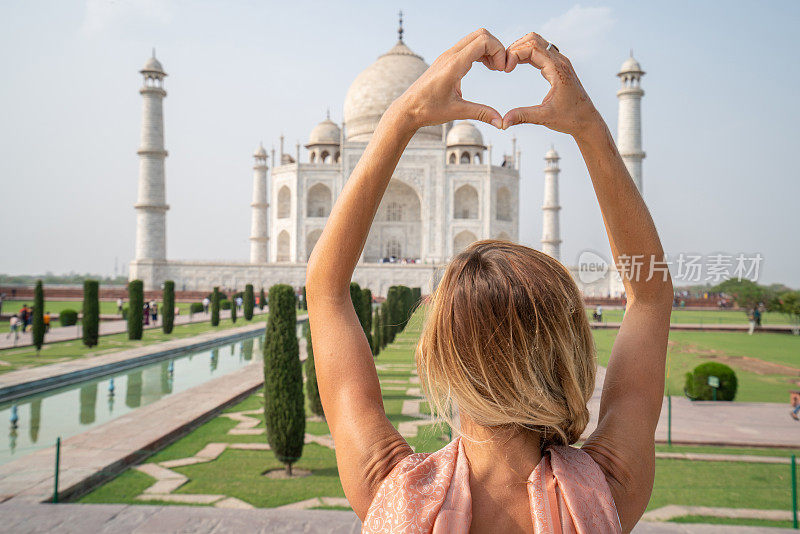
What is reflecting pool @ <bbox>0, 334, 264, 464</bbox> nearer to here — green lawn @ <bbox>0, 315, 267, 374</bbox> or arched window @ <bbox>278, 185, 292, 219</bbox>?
green lawn @ <bbox>0, 315, 267, 374</bbox>

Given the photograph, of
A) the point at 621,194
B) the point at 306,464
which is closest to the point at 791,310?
the point at 306,464

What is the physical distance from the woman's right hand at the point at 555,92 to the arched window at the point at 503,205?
2548 centimetres

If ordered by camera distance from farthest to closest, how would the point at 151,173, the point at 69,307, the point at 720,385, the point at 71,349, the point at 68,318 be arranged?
the point at 151,173, the point at 69,307, the point at 68,318, the point at 71,349, the point at 720,385

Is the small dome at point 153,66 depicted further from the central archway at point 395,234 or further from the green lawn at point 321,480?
the green lawn at point 321,480

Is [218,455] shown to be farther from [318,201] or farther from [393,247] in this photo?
[318,201]

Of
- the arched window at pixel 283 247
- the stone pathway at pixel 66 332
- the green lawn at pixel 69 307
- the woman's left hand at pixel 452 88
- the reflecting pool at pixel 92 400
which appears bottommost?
the reflecting pool at pixel 92 400

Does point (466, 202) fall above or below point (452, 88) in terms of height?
above

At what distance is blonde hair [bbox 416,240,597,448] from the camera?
0.63 meters

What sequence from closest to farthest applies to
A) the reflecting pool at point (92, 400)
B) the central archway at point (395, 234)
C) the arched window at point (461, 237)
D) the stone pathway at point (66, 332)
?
the reflecting pool at point (92, 400), the stone pathway at point (66, 332), the arched window at point (461, 237), the central archway at point (395, 234)

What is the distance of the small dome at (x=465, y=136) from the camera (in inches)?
1019

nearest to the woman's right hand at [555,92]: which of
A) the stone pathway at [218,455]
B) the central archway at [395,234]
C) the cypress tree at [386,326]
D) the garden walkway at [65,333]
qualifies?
the stone pathway at [218,455]

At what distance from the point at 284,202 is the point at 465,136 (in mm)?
8291

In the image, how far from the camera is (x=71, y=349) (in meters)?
9.11

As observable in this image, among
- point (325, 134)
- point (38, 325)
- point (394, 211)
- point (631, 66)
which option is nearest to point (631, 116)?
point (631, 66)
